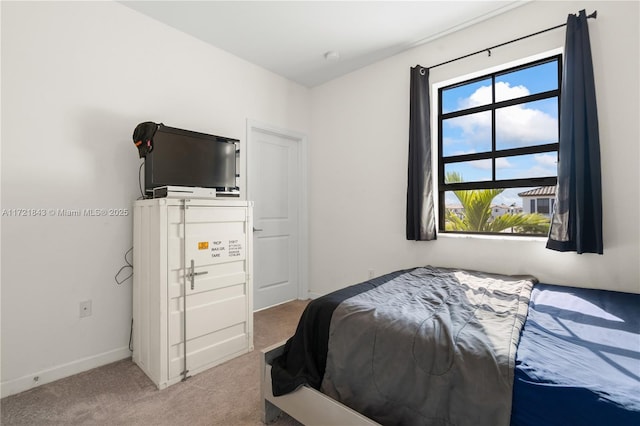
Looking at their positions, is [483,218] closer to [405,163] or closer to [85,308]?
[405,163]

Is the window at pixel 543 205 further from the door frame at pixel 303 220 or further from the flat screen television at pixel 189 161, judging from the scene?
the flat screen television at pixel 189 161

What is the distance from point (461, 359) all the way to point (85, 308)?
2394 millimetres

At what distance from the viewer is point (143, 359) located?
2.09 metres

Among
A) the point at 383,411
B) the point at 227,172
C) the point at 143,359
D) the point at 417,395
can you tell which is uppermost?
the point at 227,172

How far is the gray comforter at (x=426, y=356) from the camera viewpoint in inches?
40.1

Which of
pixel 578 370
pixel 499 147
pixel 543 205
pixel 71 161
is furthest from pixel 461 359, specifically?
pixel 71 161

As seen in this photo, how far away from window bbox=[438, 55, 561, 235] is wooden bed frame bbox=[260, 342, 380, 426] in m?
2.01

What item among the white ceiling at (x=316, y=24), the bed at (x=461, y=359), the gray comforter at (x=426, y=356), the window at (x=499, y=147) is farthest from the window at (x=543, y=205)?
A: the white ceiling at (x=316, y=24)

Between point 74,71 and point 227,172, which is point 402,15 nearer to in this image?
point 227,172

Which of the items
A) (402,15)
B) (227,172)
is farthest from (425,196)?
(227,172)

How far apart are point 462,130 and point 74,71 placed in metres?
3.12

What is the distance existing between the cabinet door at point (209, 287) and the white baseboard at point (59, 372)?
64 cm

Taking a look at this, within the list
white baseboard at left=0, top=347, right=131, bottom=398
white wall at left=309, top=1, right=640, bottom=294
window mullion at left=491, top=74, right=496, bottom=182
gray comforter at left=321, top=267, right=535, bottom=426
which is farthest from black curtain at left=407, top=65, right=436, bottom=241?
white baseboard at left=0, top=347, right=131, bottom=398

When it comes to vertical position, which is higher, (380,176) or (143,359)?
(380,176)
